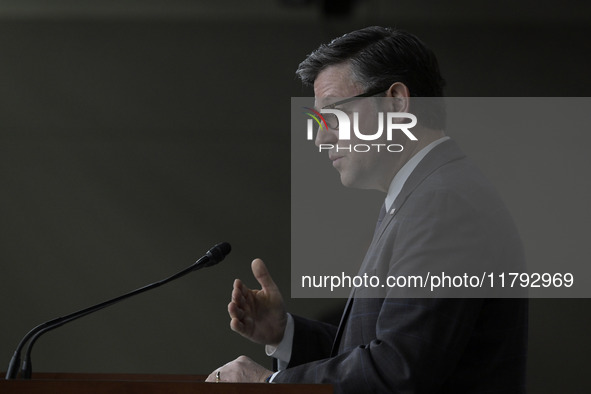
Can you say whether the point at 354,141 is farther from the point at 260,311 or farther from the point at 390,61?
the point at 260,311

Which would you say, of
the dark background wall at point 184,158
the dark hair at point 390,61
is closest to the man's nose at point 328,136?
the dark hair at point 390,61

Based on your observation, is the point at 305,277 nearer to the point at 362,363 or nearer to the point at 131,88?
the point at 131,88

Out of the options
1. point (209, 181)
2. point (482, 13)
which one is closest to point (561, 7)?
point (482, 13)

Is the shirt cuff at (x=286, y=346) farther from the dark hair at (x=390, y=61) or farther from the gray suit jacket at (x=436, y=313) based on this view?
the dark hair at (x=390, y=61)

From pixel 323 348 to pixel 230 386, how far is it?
76 cm

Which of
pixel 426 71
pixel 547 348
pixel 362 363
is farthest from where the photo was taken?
pixel 547 348

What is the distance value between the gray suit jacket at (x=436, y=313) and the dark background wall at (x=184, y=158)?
182 cm

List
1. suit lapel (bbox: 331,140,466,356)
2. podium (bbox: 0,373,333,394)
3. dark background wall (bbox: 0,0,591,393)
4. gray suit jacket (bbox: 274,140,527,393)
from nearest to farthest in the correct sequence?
podium (bbox: 0,373,333,394)
gray suit jacket (bbox: 274,140,527,393)
suit lapel (bbox: 331,140,466,356)
dark background wall (bbox: 0,0,591,393)

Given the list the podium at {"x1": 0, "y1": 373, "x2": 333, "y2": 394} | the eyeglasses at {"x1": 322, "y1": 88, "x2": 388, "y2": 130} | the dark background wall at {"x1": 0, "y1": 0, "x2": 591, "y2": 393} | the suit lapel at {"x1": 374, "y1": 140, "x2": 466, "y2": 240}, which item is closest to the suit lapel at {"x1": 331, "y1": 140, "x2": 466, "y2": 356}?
the suit lapel at {"x1": 374, "y1": 140, "x2": 466, "y2": 240}

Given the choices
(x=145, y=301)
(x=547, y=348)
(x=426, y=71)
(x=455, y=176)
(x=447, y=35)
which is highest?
(x=447, y=35)

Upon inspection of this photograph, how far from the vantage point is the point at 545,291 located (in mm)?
3217

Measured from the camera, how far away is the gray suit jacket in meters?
1.17

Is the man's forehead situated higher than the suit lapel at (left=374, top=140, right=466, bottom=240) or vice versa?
the man's forehead

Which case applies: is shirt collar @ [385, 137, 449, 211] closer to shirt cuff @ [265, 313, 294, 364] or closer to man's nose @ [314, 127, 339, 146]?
man's nose @ [314, 127, 339, 146]
